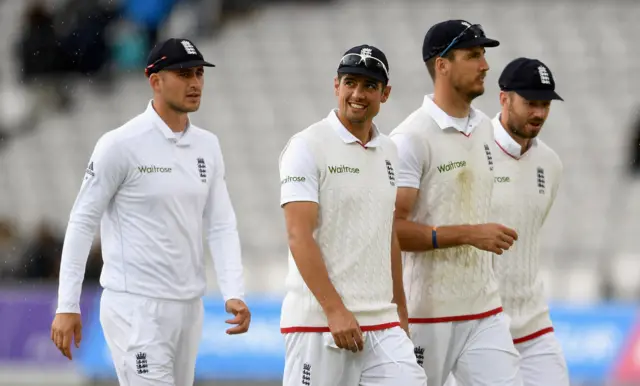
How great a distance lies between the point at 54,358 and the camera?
15.4m

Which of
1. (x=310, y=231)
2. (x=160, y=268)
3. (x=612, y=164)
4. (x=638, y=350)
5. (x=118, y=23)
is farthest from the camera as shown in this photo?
(x=118, y=23)

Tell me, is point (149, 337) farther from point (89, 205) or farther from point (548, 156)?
point (548, 156)

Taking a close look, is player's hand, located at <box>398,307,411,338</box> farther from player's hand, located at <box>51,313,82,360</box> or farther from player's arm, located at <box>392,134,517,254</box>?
player's hand, located at <box>51,313,82,360</box>

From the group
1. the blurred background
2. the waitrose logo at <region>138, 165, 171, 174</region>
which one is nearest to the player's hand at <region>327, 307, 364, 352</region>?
the waitrose logo at <region>138, 165, 171, 174</region>

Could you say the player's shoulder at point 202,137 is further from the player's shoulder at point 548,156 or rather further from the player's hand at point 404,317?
the player's shoulder at point 548,156

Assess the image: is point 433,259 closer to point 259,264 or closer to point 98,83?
point 259,264

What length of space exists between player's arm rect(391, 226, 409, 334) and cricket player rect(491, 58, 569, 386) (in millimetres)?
1157

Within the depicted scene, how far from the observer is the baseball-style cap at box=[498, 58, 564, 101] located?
8.41 m

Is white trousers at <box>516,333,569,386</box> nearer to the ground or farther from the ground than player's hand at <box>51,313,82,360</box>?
nearer to the ground

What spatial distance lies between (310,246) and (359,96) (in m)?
0.79

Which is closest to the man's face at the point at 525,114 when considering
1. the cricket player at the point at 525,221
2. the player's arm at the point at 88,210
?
the cricket player at the point at 525,221

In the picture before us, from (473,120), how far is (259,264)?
836cm

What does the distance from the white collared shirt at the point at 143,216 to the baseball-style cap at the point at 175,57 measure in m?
0.27

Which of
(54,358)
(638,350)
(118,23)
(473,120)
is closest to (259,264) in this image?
(54,358)
